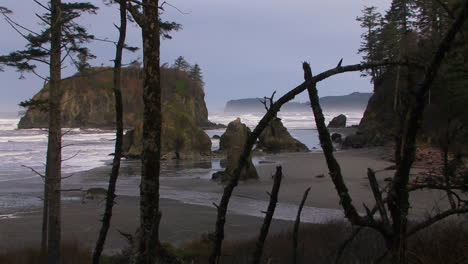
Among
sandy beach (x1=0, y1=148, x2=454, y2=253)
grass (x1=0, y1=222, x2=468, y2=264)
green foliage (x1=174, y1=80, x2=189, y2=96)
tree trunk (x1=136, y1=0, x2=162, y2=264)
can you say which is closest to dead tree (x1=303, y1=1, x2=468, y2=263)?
grass (x1=0, y1=222, x2=468, y2=264)

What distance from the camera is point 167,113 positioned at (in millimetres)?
40688

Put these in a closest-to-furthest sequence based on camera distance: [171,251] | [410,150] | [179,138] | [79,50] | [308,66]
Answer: [410,150], [308,66], [171,251], [79,50], [179,138]

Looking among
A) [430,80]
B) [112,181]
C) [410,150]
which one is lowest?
[112,181]

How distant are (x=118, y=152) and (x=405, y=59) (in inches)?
134

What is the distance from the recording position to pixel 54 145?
9547 mm

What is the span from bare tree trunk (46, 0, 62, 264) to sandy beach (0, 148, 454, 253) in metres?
1.79

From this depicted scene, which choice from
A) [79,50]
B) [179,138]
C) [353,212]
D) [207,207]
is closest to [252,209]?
[207,207]

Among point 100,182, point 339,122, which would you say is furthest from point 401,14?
point 100,182

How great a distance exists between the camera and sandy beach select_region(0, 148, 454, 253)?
41.1ft

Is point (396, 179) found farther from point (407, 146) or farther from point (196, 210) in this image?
point (196, 210)

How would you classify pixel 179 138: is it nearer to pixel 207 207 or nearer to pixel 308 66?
pixel 207 207

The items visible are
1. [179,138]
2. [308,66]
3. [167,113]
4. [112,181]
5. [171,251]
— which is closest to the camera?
[308,66]

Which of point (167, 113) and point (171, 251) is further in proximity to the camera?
point (167, 113)

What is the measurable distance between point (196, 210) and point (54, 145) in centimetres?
736
